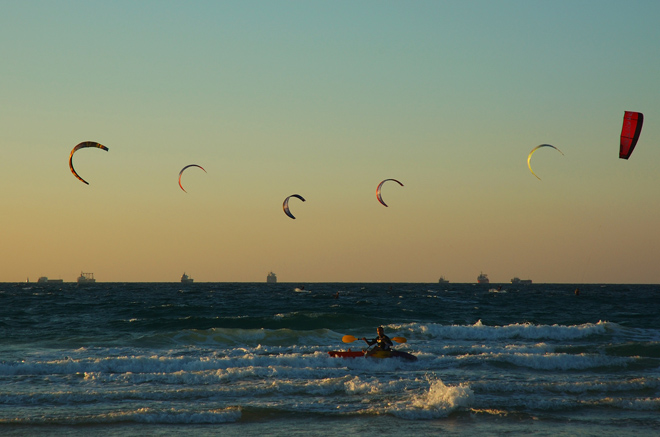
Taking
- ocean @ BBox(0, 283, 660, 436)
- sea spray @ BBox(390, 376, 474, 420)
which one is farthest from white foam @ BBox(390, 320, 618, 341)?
sea spray @ BBox(390, 376, 474, 420)

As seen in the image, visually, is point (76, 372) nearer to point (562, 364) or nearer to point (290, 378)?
point (290, 378)

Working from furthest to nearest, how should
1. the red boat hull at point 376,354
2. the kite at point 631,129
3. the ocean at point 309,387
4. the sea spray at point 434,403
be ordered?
the kite at point 631,129, the red boat hull at point 376,354, the sea spray at point 434,403, the ocean at point 309,387

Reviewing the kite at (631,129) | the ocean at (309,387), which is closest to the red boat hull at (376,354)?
the ocean at (309,387)

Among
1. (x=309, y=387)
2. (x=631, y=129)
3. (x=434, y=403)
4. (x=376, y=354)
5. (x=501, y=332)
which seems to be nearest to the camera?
(x=434, y=403)

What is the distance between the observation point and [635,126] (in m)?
19.2

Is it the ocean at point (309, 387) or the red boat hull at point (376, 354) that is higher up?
the red boat hull at point (376, 354)

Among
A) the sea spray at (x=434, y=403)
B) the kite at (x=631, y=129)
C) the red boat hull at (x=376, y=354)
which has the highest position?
the kite at (x=631, y=129)

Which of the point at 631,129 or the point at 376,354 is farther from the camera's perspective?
the point at 631,129

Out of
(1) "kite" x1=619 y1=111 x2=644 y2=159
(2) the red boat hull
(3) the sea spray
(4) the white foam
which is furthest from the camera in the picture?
(4) the white foam

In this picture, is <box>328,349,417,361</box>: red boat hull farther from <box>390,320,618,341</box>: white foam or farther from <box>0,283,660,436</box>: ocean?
<box>390,320,618,341</box>: white foam

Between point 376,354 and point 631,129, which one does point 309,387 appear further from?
point 631,129

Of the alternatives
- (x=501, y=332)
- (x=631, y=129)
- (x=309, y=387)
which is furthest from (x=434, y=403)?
(x=501, y=332)

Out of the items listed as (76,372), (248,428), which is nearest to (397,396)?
(248,428)

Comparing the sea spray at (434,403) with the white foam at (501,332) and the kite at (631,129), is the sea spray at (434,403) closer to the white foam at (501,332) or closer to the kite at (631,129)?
the kite at (631,129)
